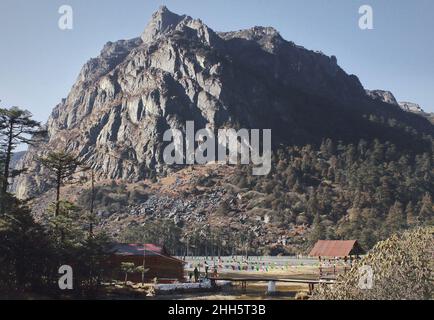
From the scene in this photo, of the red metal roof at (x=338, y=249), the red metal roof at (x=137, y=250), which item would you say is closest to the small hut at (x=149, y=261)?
the red metal roof at (x=137, y=250)

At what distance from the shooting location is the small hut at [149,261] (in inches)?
2105

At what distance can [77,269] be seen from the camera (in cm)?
3612

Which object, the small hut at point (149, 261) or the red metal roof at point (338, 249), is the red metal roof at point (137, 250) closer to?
the small hut at point (149, 261)

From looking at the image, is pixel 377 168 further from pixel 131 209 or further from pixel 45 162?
pixel 45 162

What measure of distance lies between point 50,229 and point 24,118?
936 centimetres

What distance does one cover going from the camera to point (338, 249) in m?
58.4

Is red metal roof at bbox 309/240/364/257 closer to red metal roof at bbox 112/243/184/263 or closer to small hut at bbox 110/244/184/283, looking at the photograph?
small hut at bbox 110/244/184/283

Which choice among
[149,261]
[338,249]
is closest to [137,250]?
[149,261]

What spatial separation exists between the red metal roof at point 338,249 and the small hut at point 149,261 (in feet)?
58.6
